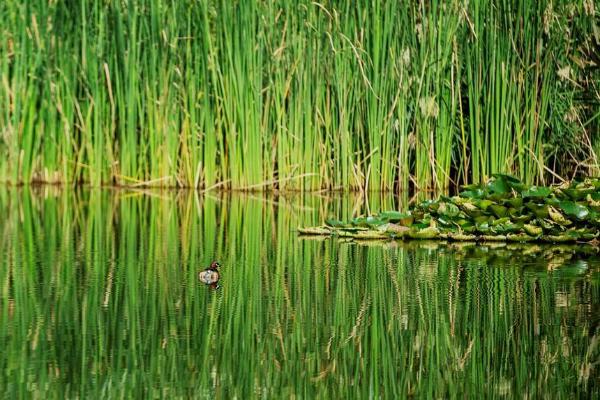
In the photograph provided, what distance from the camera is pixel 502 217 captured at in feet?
21.7

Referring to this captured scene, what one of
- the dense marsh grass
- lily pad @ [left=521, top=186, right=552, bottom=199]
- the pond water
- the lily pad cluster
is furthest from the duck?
the dense marsh grass

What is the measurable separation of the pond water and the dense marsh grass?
2309mm

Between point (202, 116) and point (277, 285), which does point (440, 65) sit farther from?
point (277, 285)

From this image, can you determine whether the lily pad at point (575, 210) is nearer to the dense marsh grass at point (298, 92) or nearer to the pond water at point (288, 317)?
the pond water at point (288, 317)

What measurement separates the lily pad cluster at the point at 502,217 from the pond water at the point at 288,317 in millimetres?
136

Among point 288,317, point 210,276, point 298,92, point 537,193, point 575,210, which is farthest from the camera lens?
point 298,92

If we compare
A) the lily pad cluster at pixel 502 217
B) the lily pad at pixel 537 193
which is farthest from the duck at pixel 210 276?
the lily pad at pixel 537 193

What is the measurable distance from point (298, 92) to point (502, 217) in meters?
3.00

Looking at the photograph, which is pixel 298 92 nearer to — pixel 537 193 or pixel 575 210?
pixel 537 193

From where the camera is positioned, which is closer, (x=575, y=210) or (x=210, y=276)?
(x=210, y=276)

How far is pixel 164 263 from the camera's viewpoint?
5.73 m

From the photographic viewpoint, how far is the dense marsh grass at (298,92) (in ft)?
28.6

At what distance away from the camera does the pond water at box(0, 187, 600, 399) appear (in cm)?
346

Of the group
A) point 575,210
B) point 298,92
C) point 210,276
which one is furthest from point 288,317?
point 298,92
